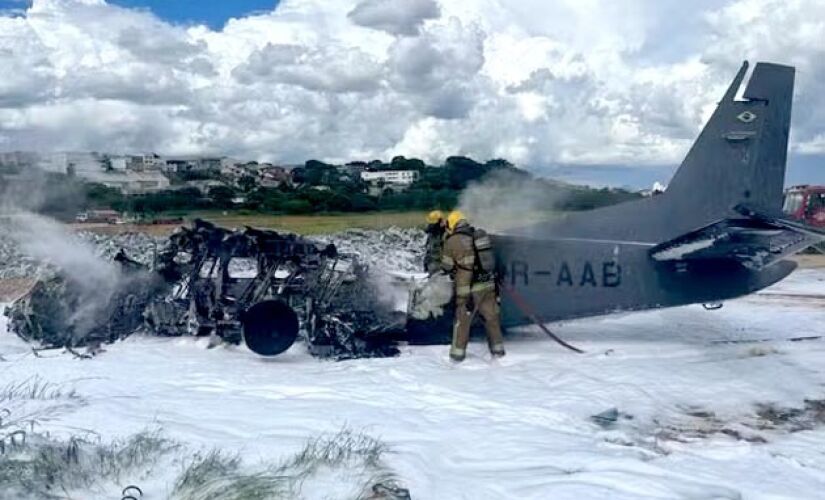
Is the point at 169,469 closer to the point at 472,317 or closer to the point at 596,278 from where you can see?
the point at 472,317

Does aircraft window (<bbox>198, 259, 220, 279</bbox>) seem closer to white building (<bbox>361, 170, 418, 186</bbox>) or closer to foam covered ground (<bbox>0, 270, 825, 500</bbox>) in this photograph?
foam covered ground (<bbox>0, 270, 825, 500</bbox>)

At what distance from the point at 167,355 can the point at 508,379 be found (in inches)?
166

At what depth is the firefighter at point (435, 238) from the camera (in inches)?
444

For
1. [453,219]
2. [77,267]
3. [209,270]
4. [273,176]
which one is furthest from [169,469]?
[273,176]

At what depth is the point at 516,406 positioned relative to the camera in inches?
326

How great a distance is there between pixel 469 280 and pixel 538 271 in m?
1.34

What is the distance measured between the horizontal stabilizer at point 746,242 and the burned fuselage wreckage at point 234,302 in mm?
3717

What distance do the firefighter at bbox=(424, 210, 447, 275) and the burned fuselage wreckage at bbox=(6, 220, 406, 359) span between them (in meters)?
0.82

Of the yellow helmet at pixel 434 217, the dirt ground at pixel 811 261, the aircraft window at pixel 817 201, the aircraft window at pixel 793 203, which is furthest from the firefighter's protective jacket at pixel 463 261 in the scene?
the aircraft window at pixel 817 201

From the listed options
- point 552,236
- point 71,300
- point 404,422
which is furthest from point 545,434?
point 71,300

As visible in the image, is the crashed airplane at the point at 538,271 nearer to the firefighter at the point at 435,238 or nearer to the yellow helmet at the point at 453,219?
the firefighter at the point at 435,238

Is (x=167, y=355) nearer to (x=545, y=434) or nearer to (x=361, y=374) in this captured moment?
(x=361, y=374)

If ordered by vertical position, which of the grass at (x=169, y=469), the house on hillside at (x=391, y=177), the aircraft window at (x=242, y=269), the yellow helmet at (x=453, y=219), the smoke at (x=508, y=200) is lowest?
the grass at (x=169, y=469)

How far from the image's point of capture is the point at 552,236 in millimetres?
12000
